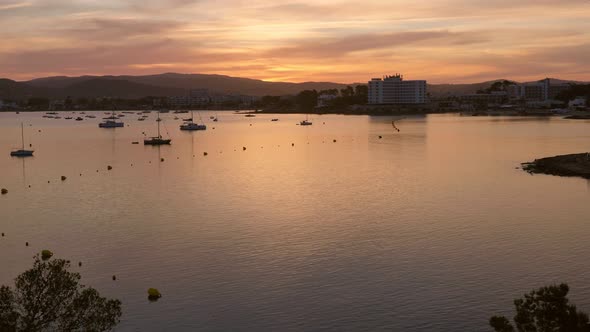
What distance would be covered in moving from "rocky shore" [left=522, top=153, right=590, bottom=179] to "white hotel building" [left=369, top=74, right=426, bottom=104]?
141 metres

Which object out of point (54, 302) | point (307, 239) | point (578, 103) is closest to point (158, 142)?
point (307, 239)

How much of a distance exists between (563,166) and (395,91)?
148047 millimetres

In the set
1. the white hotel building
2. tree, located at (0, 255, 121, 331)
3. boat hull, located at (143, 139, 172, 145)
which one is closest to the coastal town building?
the white hotel building

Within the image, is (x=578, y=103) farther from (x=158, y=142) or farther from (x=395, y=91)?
(x=158, y=142)

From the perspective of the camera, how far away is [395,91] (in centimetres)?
19112

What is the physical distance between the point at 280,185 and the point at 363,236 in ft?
52.4

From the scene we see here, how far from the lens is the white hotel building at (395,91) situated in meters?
190

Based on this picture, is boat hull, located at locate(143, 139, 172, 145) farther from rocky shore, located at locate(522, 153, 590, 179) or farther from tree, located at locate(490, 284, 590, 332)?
tree, located at locate(490, 284, 590, 332)

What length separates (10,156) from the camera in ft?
206

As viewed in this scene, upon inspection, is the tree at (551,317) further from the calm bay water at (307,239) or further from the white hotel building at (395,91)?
the white hotel building at (395,91)

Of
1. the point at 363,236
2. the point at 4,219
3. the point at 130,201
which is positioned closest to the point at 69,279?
the point at 363,236

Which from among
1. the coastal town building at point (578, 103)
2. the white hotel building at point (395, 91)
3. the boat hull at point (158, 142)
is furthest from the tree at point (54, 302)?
the white hotel building at point (395, 91)

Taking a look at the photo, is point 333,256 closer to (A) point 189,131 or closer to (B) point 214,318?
(B) point 214,318

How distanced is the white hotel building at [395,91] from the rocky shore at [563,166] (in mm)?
140893
